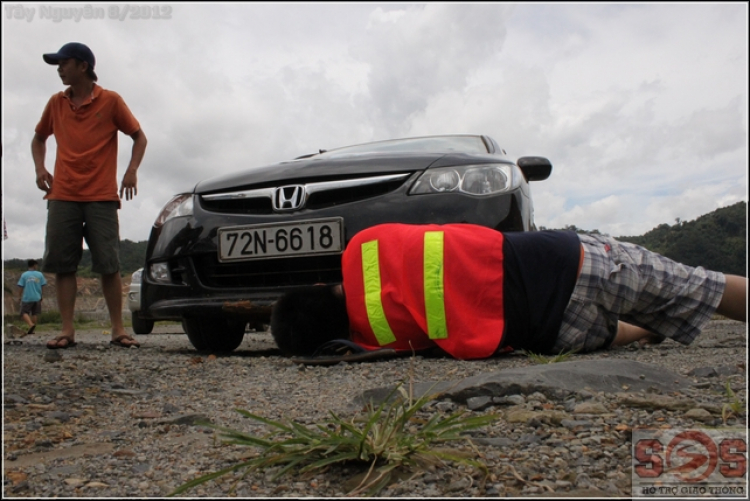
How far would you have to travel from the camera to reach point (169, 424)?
73.7 inches

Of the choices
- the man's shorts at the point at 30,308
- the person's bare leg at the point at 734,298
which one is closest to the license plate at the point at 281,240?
the person's bare leg at the point at 734,298

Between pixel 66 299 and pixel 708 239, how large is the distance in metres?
4.77

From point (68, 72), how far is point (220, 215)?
170cm

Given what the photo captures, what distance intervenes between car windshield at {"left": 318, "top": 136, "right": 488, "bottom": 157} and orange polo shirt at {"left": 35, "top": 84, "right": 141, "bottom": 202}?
139 cm

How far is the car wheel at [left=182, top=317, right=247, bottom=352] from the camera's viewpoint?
3.92m

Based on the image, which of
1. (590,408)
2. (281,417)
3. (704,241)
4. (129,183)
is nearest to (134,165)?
(129,183)

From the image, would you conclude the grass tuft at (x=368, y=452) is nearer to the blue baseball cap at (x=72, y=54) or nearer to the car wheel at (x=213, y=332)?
the car wheel at (x=213, y=332)

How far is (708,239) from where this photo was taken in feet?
17.4

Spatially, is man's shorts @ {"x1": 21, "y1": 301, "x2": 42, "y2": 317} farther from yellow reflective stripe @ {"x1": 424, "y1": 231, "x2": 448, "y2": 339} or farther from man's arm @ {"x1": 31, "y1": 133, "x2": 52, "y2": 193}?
yellow reflective stripe @ {"x1": 424, "y1": 231, "x2": 448, "y2": 339}

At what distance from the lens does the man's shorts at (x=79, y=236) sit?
4.11 meters

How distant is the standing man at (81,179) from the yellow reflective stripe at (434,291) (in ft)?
7.68

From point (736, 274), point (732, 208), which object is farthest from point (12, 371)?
point (732, 208)

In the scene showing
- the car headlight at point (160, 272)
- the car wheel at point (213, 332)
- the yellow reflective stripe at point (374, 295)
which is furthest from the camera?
the car wheel at point (213, 332)

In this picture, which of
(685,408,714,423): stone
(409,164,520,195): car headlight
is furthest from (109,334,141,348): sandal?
(685,408,714,423): stone
